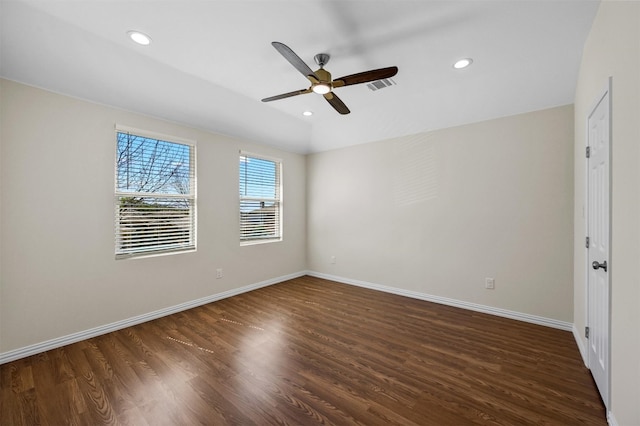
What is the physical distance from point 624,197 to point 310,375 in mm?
2326

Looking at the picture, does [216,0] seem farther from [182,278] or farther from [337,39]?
[182,278]

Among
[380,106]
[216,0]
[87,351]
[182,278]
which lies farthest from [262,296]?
[216,0]

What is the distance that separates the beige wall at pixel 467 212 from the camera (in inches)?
120

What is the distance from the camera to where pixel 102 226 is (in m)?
2.91

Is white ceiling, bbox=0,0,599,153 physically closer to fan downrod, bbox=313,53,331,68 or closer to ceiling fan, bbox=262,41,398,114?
fan downrod, bbox=313,53,331,68

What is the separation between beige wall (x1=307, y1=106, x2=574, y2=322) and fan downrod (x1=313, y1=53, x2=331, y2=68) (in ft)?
6.92

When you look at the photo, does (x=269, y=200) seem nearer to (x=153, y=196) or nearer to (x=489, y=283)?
(x=153, y=196)

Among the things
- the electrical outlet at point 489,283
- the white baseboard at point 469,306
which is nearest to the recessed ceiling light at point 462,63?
the electrical outlet at point 489,283

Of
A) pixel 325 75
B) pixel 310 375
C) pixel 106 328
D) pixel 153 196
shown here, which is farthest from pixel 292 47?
pixel 106 328

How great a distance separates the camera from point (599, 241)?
187 cm

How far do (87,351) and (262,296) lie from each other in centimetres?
210

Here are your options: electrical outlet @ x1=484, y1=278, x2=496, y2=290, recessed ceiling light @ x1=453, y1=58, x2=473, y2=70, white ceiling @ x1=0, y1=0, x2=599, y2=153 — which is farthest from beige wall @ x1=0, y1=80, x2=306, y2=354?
electrical outlet @ x1=484, y1=278, x2=496, y2=290

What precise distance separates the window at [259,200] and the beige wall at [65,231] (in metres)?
0.79

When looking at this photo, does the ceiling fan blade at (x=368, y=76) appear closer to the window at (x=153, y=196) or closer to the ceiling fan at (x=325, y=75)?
the ceiling fan at (x=325, y=75)
